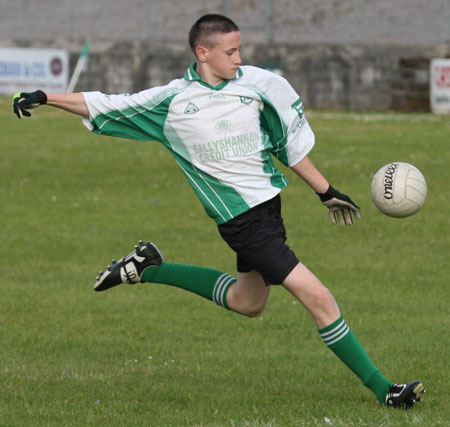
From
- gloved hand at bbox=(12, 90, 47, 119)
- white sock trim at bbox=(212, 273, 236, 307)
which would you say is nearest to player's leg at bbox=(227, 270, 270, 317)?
white sock trim at bbox=(212, 273, 236, 307)

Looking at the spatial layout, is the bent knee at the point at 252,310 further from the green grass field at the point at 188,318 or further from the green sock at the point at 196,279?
the green grass field at the point at 188,318

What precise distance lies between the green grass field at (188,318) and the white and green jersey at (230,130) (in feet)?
3.96

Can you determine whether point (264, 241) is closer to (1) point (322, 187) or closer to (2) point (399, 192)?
(1) point (322, 187)

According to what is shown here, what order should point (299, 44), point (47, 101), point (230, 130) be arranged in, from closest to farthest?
point (230, 130) < point (47, 101) < point (299, 44)

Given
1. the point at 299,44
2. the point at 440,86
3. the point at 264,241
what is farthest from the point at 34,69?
the point at 264,241

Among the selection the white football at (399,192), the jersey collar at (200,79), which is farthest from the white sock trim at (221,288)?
the jersey collar at (200,79)

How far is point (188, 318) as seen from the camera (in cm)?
851

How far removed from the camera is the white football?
6.23 meters

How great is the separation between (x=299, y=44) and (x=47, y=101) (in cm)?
2486

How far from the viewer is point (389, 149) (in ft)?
65.6

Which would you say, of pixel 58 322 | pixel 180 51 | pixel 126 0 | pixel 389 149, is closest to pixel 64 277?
pixel 58 322

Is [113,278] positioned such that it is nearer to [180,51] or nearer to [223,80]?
[223,80]

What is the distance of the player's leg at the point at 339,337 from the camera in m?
5.63

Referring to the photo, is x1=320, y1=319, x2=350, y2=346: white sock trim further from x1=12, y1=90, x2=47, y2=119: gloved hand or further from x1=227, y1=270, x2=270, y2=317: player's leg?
x1=12, y1=90, x2=47, y2=119: gloved hand
